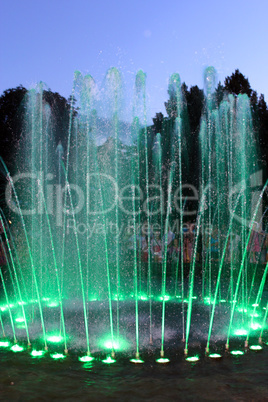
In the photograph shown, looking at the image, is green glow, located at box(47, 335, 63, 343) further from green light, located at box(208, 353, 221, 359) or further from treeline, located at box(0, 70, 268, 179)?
treeline, located at box(0, 70, 268, 179)

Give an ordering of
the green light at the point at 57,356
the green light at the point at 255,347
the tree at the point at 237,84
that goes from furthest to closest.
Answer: the tree at the point at 237,84 < the green light at the point at 255,347 < the green light at the point at 57,356

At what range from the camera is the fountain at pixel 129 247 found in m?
7.14

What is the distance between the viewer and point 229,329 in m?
7.16

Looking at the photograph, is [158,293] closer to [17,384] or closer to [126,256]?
[17,384]


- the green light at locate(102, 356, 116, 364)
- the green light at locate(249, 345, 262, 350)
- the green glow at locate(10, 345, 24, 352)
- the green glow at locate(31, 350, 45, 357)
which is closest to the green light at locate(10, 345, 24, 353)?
the green glow at locate(10, 345, 24, 352)

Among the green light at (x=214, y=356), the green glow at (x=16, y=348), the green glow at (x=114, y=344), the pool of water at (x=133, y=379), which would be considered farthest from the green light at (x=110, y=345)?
the green light at (x=214, y=356)

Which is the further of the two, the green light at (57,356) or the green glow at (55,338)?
the green glow at (55,338)

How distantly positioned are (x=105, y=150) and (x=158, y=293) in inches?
389

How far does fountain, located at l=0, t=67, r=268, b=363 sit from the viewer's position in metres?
7.14

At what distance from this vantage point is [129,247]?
72.2ft

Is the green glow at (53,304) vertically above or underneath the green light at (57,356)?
underneath

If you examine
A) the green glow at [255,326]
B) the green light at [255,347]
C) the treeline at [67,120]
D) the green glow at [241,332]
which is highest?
the treeline at [67,120]

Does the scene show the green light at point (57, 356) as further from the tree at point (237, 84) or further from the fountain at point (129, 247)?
the tree at point (237, 84)

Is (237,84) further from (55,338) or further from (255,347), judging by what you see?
(55,338)
